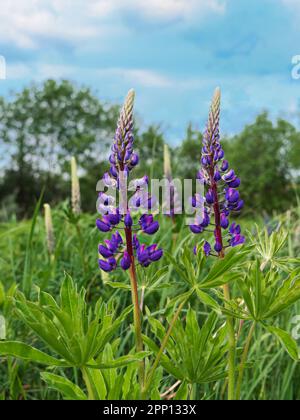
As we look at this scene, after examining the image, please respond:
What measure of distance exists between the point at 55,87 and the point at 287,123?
2286 cm

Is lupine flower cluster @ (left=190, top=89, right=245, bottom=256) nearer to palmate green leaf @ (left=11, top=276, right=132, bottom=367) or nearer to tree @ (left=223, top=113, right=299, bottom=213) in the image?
palmate green leaf @ (left=11, top=276, right=132, bottom=367)

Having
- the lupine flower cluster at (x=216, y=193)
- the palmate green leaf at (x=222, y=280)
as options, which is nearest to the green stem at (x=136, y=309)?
the palmate green leaf at (x=222, y=280)

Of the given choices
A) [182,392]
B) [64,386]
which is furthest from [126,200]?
[182,392]

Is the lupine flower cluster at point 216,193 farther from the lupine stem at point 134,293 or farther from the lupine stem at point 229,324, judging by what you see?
the lupine stem at point 134,293

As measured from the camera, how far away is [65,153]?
2167 inches

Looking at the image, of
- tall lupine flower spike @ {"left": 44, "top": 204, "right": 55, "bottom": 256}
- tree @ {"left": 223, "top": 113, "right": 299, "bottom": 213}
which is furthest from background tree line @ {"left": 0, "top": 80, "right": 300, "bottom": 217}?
tall lupine flower spike @ {"left": 44, "top": 204, "right": 55, "bottom": 256}

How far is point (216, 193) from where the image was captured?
267 centimetres

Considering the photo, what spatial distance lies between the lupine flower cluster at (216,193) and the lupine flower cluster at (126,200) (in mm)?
279

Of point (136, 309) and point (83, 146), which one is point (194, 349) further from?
point (83, 146)

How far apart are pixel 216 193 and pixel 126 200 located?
0.45m

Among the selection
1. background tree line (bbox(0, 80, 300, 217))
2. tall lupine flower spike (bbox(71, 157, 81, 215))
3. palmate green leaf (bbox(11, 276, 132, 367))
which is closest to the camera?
palmate green leaf (bbox(11, 276, 132, 367))

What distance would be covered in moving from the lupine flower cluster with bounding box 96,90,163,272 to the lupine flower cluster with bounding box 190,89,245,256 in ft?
0.92

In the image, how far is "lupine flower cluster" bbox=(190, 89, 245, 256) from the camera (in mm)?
2609
